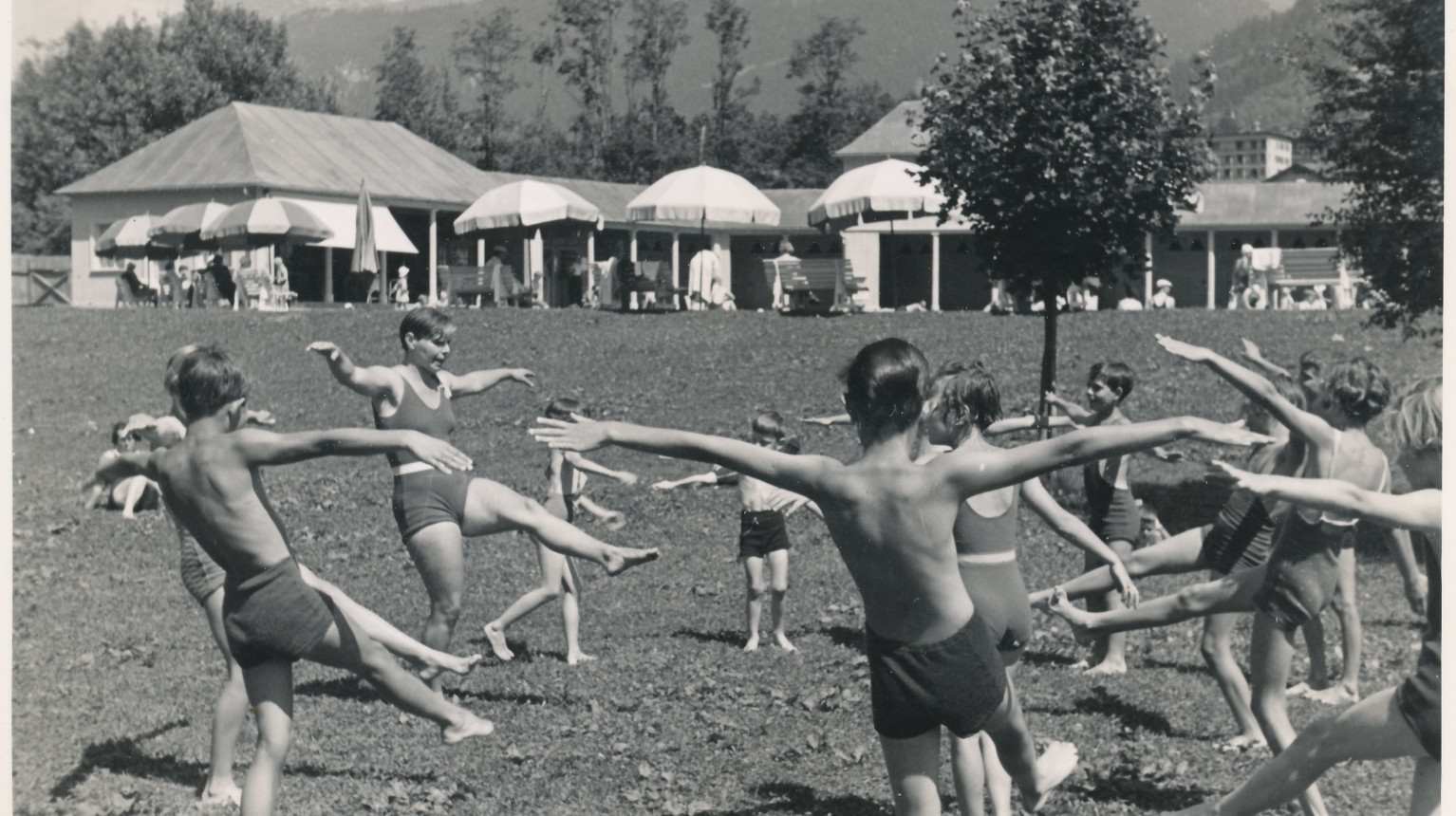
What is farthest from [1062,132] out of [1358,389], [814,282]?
[814,282]

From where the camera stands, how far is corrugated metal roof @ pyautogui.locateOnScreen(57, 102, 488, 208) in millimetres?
31047

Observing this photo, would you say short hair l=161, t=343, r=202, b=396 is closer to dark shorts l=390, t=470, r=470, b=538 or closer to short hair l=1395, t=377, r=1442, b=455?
dark shorts l=390, t=470, r=470, b=538

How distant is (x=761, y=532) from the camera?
28.3 ft

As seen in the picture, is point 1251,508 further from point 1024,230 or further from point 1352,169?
point 1024,230

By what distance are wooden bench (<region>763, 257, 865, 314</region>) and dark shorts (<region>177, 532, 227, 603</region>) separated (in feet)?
62.8

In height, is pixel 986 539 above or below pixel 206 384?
below

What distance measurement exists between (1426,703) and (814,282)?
21.7 meters

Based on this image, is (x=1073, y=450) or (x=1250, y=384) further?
(x=1250, y=384)

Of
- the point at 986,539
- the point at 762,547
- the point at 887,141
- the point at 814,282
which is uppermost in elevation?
the point at 887,141

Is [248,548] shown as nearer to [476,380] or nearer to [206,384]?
[206,384]

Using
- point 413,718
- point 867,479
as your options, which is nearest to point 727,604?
point 413,718

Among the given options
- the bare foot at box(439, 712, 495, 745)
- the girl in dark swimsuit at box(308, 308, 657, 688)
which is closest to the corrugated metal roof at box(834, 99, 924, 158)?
the girl in dark swimsuit at box(308, 308, 657, 688)

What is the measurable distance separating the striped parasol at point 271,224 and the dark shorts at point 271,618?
22253mm

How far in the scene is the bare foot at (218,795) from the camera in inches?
226
